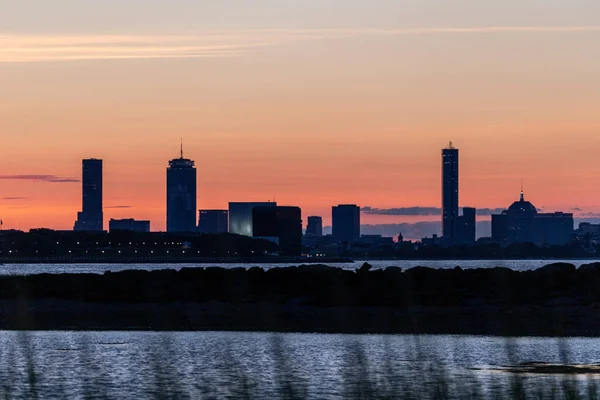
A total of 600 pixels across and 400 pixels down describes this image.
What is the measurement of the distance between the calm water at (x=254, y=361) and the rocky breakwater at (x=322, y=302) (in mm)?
4976

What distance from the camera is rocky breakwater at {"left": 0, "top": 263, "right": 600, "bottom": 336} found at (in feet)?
168

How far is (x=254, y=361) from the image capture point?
35.7m

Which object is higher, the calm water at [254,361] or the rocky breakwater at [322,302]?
the rocky breakwater at [322,302]

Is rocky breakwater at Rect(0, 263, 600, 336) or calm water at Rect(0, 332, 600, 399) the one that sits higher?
rocky breakwater at Rect(0, 263, 600, 336)

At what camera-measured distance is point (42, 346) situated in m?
40.9

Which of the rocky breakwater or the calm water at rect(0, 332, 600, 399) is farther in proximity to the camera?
the rocky breakwater

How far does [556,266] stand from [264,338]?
36673mm

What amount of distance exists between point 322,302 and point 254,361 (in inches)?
901

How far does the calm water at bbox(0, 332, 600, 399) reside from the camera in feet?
86.6

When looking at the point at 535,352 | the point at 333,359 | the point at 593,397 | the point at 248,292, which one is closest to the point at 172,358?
the point at 333,359

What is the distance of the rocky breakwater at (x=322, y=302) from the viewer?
51188 mm

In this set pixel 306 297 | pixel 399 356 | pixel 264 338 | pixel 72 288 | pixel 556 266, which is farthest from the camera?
pixel 556 266

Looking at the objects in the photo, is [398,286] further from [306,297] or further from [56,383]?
[56,383]

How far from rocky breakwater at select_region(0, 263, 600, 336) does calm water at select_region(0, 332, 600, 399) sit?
4976 mm
